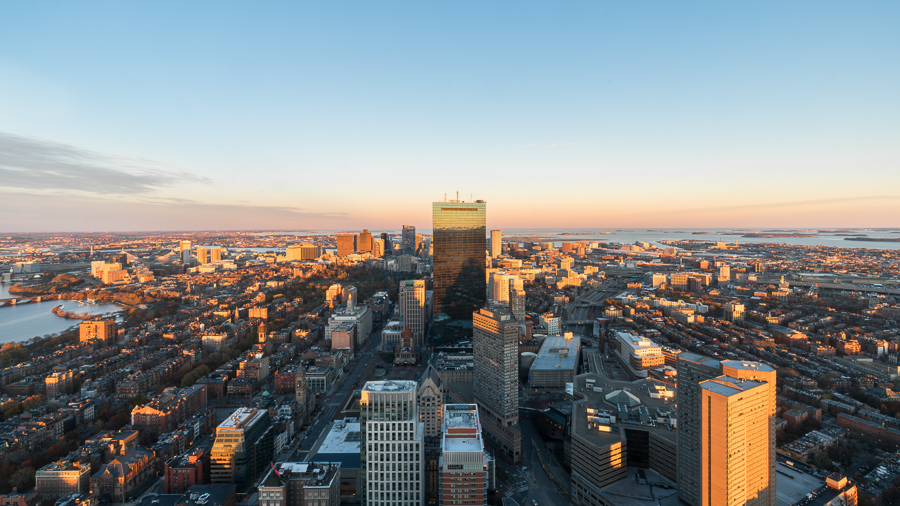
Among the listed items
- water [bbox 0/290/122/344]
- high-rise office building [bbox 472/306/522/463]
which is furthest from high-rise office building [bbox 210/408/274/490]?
water [bbox 0/290/122/344]

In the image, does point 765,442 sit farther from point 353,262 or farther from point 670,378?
point 353,262

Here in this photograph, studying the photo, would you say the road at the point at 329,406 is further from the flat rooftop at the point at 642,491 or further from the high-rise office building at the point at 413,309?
the flat rooftop at the point at 642,491

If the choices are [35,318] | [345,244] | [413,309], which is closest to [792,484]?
[413,309]

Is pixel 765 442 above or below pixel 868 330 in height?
above

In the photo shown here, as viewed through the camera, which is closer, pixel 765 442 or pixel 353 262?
pixel 765 442

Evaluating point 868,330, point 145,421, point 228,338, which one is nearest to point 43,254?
point 228,338

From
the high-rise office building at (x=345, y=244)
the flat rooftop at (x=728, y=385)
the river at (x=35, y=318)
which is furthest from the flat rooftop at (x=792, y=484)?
the high-rise office building at (x=345, y=244)

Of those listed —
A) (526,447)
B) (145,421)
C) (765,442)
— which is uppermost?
(765,442)
